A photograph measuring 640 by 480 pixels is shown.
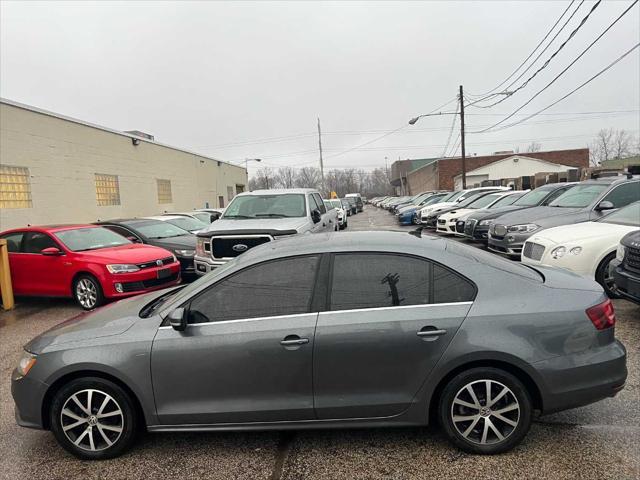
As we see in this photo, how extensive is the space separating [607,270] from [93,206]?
679 inches

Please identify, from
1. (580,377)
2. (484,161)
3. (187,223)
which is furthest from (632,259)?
(484,161)

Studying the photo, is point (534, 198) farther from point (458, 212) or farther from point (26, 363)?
point (26, 363)

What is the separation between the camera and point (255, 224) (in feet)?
23.5

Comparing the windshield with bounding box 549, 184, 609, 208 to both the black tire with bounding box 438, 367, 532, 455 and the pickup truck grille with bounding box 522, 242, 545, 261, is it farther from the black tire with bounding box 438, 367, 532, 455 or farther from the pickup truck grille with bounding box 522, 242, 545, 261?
the black tire with bounding box 438, 367, 532, 455

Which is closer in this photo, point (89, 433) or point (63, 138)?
point (89, 433)

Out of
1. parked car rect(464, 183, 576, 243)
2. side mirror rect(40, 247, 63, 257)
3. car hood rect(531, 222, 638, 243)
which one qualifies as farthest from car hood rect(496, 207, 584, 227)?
side mirror rect(40, 247, 63, 257)

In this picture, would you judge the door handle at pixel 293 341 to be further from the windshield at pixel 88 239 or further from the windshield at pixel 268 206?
the windshield at pixel 88 239

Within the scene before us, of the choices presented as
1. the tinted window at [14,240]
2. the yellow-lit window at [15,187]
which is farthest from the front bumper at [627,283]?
the yellow-lit window at [15,187]

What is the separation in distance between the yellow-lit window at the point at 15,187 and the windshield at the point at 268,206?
8939 millimetres

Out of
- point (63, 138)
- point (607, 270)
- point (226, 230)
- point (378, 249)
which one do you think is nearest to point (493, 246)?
point (607, 270)

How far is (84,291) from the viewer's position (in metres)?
7.02

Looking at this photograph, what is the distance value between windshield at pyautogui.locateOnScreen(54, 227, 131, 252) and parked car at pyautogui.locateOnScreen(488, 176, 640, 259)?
7.66 m

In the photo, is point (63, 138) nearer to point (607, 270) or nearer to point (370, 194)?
point (607, 270)

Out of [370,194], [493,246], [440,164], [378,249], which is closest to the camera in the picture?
[378,249]
